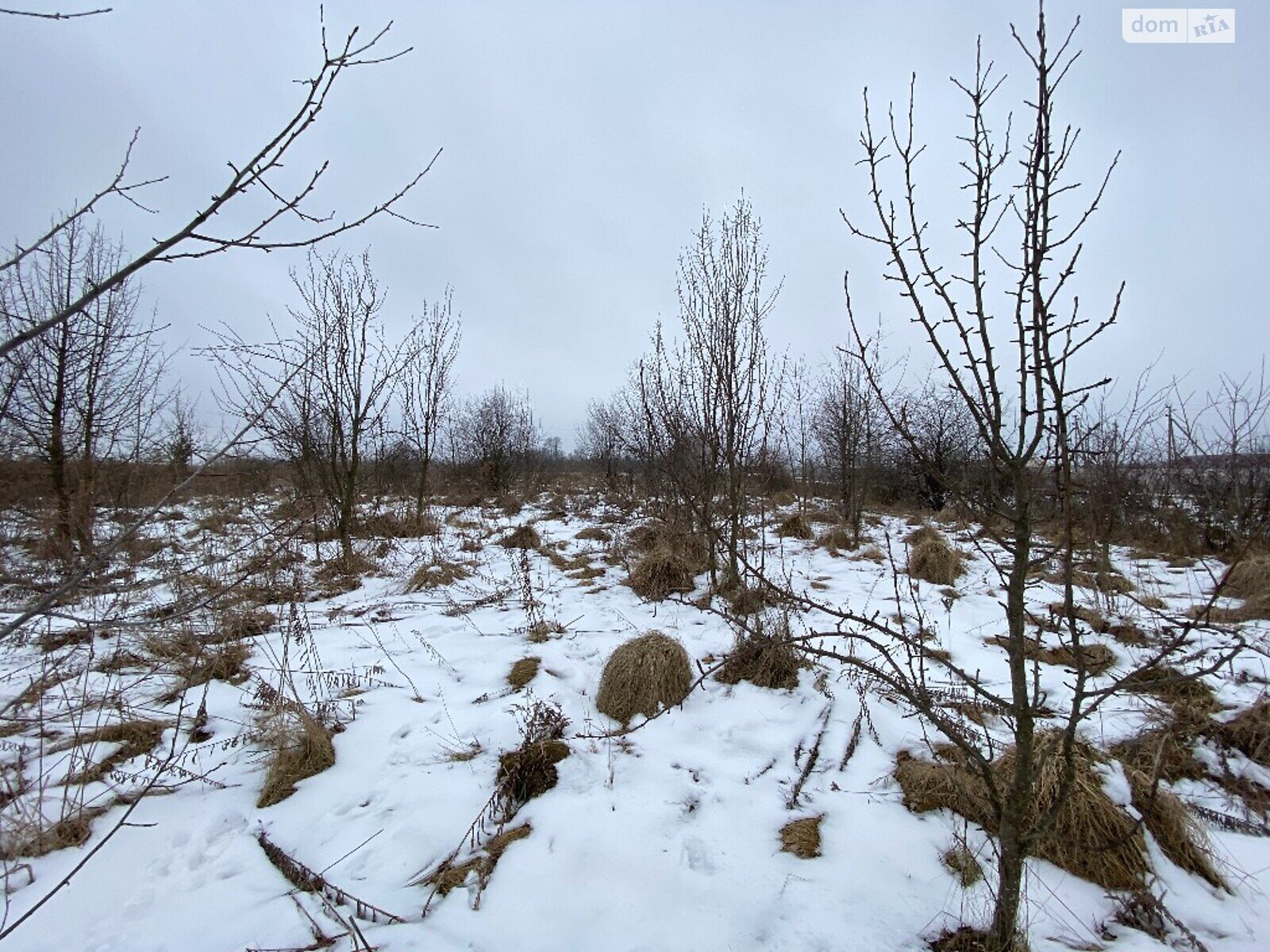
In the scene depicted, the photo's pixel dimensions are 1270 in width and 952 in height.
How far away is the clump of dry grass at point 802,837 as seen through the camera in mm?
2201

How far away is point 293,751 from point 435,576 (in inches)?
142

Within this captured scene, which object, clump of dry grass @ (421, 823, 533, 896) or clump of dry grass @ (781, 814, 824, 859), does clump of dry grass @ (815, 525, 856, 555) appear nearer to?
clump of dry grass @ (781, 814, 824, 859)

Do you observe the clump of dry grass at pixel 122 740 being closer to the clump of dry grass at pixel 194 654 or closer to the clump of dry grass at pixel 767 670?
the clump of dry grass at pixel 194 654

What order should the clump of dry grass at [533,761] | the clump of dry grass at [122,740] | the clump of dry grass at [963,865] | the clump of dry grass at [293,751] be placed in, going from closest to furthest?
1. the clump of dry grass at [963,865]
2. the clump of dry grass at [533,761]
3. the clump of dry grass at [293,751]
4. the clump of dry grass at [122,740]

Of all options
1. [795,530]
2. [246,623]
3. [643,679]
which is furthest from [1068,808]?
[795,530]

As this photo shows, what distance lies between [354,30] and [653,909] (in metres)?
2.76

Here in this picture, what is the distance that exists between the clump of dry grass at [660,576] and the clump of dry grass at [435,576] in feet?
7.21

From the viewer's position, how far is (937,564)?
6199mm

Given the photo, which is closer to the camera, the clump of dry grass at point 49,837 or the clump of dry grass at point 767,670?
the clump of dry grass at point 49,837

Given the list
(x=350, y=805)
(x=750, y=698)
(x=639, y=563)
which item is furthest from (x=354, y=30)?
(x=639, y=563)

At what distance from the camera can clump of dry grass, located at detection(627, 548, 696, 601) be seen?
18.7ft

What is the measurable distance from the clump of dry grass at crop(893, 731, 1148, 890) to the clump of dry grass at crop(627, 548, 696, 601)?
3282mm

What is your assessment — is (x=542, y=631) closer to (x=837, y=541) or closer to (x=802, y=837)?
(x=802, y=837)

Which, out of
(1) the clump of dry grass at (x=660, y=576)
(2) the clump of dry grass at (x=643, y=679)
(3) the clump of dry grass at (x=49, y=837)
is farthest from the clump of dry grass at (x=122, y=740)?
(1) the clump of dry grass at (x=660, y=576)
